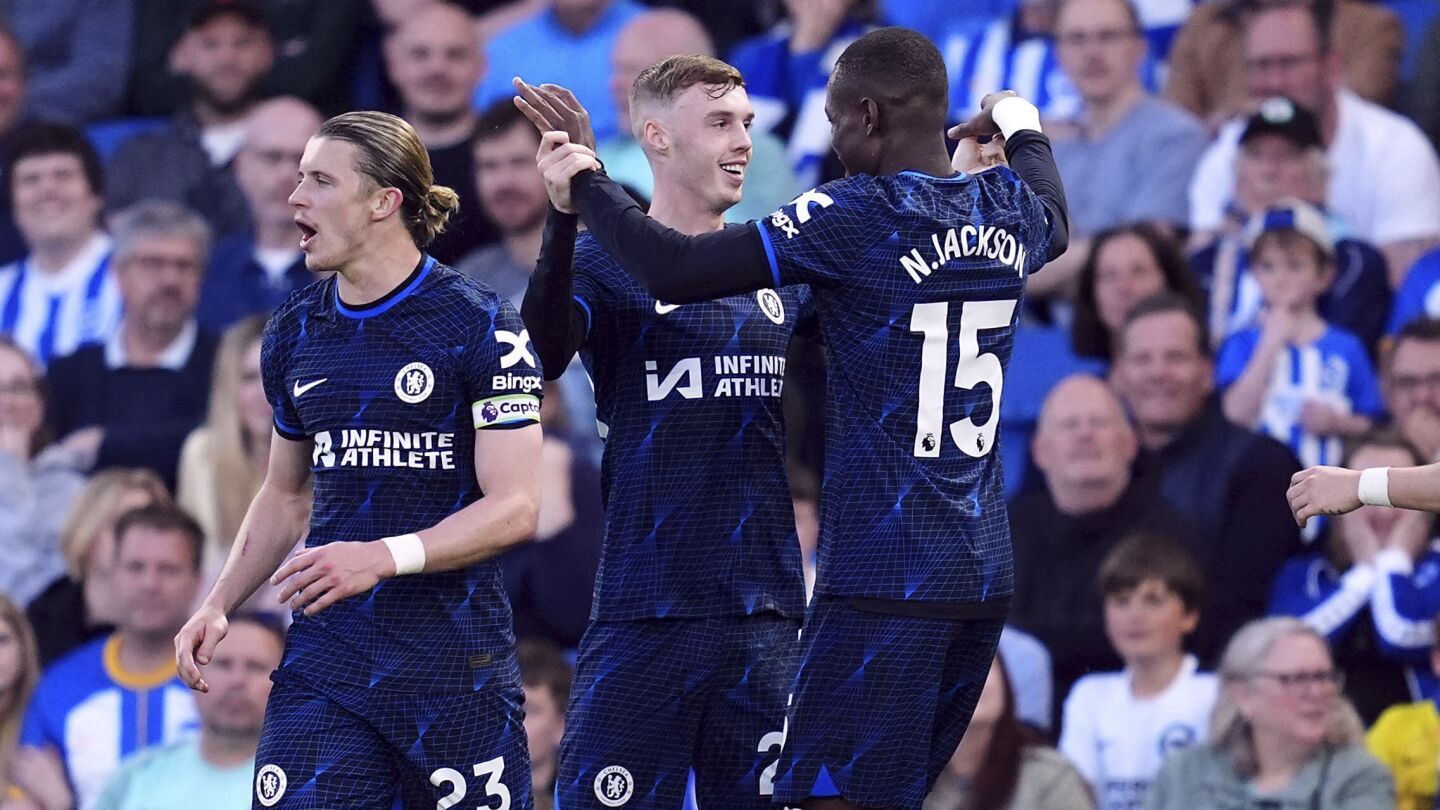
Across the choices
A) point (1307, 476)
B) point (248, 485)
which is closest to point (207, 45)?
point (248, 485)

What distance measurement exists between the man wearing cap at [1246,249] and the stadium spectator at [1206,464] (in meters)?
0.50

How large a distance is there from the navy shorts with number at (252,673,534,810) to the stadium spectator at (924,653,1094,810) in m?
3.23

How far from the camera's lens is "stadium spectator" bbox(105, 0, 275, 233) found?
11703 millimetres

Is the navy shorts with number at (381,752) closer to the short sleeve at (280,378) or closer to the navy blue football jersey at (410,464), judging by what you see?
the navy blue football jersey at (410,464)

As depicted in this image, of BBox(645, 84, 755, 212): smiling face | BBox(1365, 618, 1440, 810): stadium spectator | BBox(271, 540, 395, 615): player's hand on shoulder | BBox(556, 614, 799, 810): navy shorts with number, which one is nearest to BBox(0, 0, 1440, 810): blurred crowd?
BBox(1365, 618, 1440, 810): stadium spectator

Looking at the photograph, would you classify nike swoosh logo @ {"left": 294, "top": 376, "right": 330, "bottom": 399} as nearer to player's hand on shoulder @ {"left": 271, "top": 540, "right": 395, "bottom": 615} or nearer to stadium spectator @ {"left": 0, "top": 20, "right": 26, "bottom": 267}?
player's hand on shoulder @ {"left": 271, "top": 540, "right": 395, "bottom": 615}

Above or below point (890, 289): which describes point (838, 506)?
below

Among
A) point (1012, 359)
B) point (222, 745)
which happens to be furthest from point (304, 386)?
point (1012, 359)

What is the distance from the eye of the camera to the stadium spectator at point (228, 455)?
997 centimetres

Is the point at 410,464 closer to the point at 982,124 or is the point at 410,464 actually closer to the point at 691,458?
the point at 691,458

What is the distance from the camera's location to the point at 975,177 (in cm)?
530

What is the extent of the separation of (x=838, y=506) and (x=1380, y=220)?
550 cm

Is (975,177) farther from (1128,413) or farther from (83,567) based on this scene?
(83,567)

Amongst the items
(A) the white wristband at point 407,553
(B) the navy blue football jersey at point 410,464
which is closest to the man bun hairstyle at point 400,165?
(B) the navy blue football jersey at point 410,464
